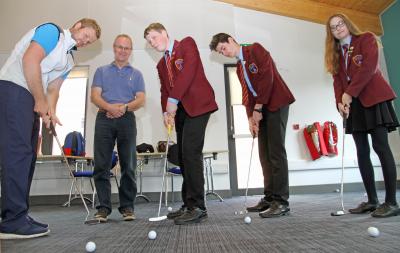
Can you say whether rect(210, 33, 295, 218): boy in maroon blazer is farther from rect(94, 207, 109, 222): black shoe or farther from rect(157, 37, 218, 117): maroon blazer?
rect(94, 207, 109, 222): black shoe

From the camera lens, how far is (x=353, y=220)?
1.84 meters

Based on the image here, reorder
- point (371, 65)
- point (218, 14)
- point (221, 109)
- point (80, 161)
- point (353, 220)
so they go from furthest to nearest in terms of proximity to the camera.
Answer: point (218, 14) < point (221, 109) < point (80, 161) < point (371, 65) < point (353, 220)

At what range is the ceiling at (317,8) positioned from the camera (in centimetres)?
559

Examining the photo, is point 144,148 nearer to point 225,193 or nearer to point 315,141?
point 225,193

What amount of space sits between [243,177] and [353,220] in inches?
135

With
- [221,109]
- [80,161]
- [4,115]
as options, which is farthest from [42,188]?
[4,115]

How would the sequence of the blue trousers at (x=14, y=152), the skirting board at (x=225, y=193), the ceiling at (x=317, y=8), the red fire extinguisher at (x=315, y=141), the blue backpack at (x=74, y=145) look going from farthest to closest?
the ceiling at (x=317, y=8)
the red fire extinguisher at (x=315, y=141)
the skirting board at (x=225, y=193)
the blue backpack at (x=74, y=145)
the blue trousers at (x=14, y=152)

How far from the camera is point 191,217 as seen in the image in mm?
1967

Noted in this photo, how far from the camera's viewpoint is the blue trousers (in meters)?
1.64

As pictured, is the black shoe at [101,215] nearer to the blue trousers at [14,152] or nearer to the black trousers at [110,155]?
the black trousers at [110,155]

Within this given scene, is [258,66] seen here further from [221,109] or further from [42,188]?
[42,188]

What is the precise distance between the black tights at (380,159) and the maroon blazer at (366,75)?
0.71ft

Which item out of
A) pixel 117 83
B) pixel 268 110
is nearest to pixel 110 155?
pixel 117 83

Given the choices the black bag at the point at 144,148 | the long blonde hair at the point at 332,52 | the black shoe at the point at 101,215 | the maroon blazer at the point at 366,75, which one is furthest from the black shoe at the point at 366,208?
the black bag at the point at 144,148
